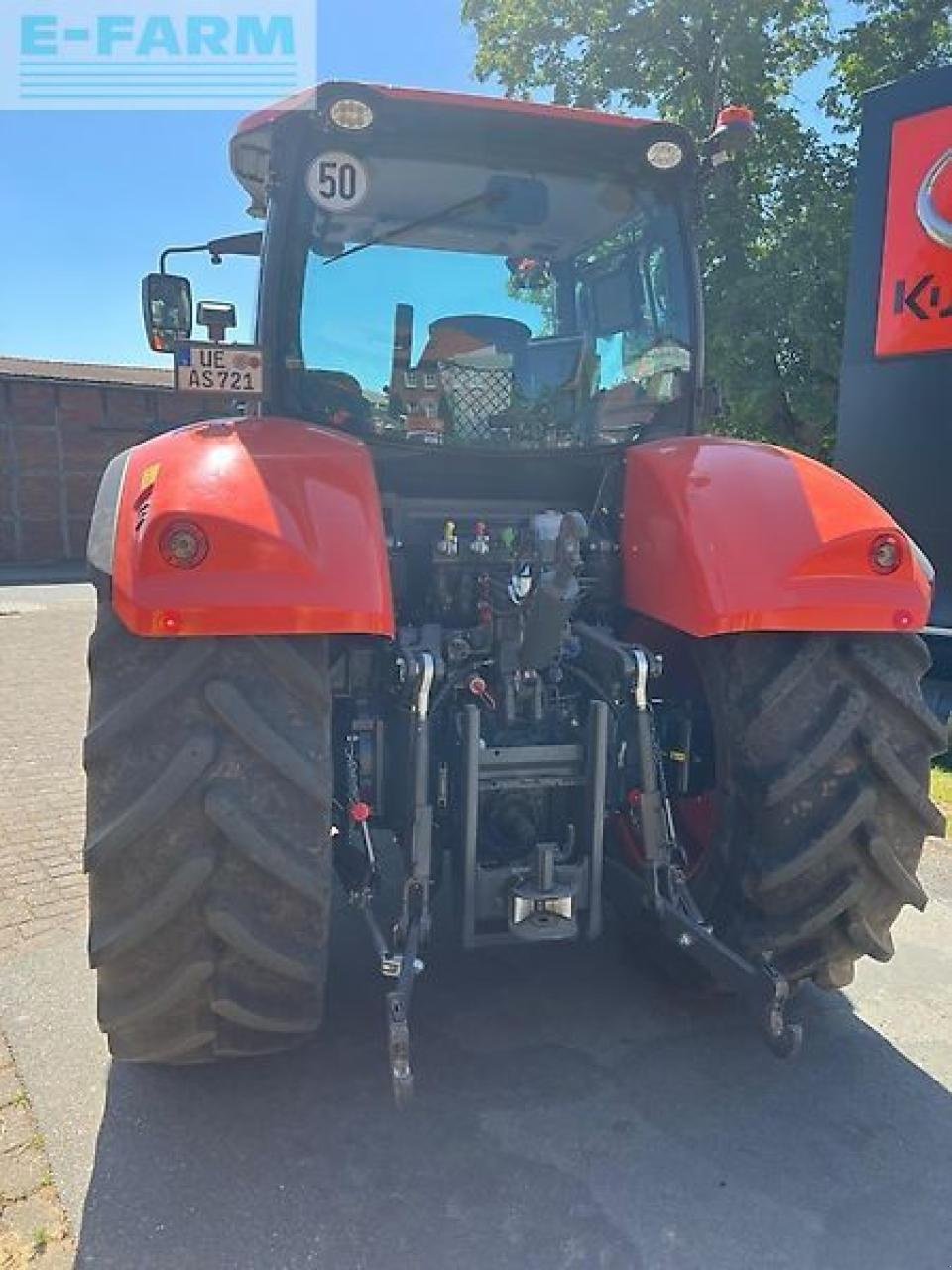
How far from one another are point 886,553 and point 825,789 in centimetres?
63

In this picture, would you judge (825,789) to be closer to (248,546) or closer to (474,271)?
(248,546)

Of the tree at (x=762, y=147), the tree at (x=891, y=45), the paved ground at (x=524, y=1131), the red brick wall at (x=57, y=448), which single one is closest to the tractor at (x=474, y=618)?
the paved ground at (x=524, y=1131)

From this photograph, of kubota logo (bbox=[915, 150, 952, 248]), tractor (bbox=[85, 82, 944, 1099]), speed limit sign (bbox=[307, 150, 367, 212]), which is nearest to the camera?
tractor (bbox=[85, 82, 944, 1099])

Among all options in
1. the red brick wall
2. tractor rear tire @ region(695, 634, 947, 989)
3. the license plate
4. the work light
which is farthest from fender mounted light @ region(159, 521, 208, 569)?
the red brick wall

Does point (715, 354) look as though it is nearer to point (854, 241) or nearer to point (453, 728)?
point (854, 241)

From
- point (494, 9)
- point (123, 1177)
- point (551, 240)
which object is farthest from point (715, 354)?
point (123, 1177)

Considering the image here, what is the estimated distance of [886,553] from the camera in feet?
8.43

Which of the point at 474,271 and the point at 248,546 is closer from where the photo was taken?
the point at 248,546

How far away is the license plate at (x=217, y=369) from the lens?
2.64 m

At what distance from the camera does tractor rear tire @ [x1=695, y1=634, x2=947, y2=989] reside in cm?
257

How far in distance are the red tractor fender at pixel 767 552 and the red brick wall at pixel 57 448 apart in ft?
61.6

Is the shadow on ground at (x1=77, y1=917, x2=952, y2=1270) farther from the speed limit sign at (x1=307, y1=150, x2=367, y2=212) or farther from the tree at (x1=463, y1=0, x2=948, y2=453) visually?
the tree at (x1=463, y1=0, x2=948, y2=453)

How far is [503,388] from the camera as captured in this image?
126 inches

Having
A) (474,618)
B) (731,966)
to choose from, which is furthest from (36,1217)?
(474,618)
